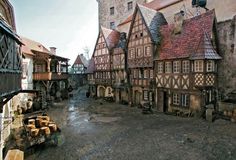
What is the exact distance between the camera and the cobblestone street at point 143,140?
28.8ft

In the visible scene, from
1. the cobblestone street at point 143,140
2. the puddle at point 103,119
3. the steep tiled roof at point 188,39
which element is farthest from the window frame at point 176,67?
the puddle at point 103,119

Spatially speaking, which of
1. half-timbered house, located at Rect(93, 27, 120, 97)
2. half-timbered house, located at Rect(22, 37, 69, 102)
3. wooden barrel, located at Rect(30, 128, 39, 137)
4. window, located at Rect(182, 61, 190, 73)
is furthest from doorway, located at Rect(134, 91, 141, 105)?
wooden barrel, located at Rect(30, 128, 39, 137)

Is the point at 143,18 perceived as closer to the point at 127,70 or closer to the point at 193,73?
the point at 127,70

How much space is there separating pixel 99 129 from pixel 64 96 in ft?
54.6

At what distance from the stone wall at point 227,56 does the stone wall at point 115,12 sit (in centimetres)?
1691

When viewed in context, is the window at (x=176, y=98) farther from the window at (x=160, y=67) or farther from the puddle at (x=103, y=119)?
the puddle at (x=103, y=119)

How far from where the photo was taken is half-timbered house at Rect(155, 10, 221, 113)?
1438cm

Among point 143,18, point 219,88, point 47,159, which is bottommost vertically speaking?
point 47,159

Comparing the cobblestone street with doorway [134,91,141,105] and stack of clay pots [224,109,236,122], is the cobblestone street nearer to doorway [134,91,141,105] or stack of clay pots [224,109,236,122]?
stack of clay pots [224,109,236,122]

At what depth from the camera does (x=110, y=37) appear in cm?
2611

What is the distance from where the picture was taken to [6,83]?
7.42 meters

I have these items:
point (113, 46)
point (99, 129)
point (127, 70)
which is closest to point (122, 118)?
point (99, 129)

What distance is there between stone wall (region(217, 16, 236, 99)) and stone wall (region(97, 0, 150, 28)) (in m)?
16.9

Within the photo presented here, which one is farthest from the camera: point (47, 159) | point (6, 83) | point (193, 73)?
point (193, 73)
